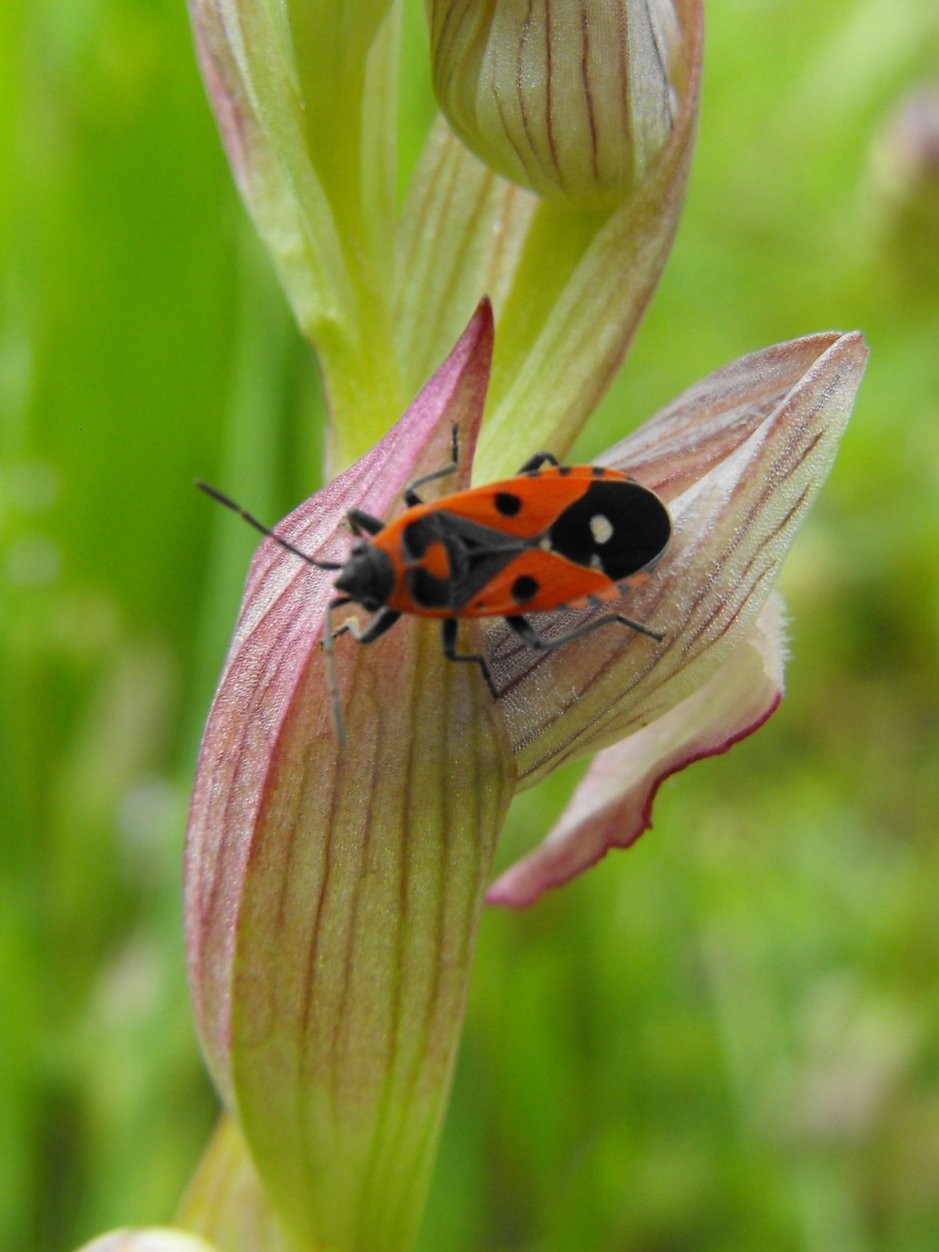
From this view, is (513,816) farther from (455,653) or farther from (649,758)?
(455,653)

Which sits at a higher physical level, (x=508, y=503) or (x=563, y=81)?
(x=563, y=81)

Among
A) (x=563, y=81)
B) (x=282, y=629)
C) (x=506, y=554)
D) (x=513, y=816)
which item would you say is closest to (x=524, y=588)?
(x=506, y=554)

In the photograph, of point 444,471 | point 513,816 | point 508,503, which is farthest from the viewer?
point 513,816

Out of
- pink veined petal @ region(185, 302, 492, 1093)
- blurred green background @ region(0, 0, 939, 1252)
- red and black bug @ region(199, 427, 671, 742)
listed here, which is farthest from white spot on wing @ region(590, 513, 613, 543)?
blurred green background @ region(0, 0, 939, 1252)

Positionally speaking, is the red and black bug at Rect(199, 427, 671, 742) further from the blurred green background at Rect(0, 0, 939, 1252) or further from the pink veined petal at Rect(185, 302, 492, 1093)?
the blurred green background at Rect(0, 0, 939, 1252)

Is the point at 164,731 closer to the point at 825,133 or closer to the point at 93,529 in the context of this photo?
the point at 93,529

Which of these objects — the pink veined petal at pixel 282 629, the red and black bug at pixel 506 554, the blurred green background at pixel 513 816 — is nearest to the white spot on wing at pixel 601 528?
the red and black bug at pixel 506 554

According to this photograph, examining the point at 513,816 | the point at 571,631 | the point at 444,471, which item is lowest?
the point at 513,816
